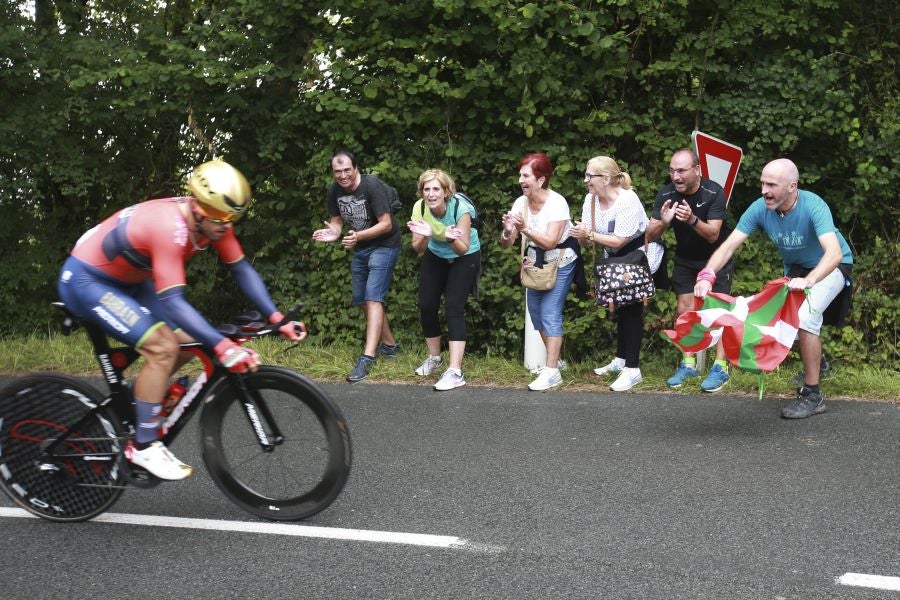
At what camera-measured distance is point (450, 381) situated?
7.84 m

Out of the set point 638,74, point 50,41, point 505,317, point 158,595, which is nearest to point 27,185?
point 50,41

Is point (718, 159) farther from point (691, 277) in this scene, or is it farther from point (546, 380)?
point (546, 380)

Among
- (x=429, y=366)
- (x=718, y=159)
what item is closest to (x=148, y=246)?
(x=429, y=366)

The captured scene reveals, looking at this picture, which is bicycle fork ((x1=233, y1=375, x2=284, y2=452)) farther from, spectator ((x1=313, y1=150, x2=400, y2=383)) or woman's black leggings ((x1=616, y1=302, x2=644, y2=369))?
woman's black leggings ((x1=616, y1=302, x2=644, y2=369))

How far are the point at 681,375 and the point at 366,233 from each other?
2.89 metres

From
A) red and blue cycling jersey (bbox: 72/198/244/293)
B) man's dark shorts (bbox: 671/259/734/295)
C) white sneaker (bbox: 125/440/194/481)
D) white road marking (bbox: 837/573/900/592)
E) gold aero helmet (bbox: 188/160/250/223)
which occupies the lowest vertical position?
white road marking (bbox: 837/573/900/592)

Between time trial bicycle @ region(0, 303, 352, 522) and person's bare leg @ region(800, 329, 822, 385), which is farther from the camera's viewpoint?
person's bare leg @ region(800, 329, 822, 385)

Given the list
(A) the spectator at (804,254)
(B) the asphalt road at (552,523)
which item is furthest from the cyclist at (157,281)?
(A) the spectator at (804,254)

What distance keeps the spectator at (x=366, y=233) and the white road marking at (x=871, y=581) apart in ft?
16.4

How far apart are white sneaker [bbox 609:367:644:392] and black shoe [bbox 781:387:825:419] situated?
4.42 feet

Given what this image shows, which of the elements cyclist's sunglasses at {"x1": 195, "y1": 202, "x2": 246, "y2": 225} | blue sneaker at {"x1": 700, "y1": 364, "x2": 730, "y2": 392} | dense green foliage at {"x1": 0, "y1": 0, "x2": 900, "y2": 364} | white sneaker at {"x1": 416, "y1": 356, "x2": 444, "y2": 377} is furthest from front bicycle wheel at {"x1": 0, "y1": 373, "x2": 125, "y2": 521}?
dense green foliage at {"x1": 0, "y1": 0, "x2": 900, "y2": 364}

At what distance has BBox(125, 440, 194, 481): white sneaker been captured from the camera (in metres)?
4.45

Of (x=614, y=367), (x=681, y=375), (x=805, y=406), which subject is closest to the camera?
(x=805, y=406)

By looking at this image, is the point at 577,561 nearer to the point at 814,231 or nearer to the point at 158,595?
the point at 158,595
